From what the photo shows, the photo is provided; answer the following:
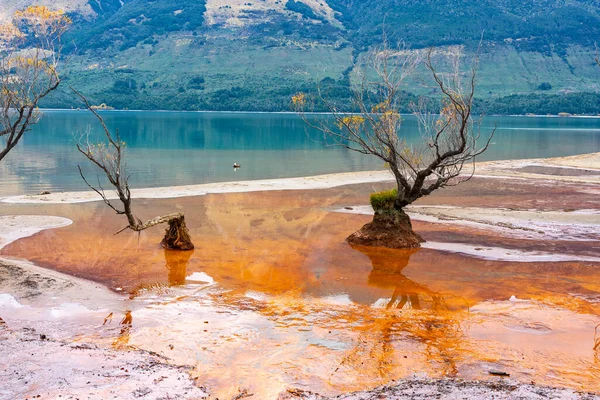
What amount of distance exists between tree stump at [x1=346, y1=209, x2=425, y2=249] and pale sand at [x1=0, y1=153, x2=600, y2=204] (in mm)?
12512

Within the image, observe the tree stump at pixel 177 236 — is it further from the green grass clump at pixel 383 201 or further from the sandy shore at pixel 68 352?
the green grass clump at pixel 383 201

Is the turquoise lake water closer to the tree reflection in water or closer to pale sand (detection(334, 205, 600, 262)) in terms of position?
pale sand (detection(334, 205, 600, 262))

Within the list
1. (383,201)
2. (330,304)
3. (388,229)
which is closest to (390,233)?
(388,229)

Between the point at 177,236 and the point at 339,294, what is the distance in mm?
5824

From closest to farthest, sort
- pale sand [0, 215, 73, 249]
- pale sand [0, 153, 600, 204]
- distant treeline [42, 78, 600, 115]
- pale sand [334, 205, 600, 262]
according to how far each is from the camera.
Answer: pale sand [334, 205, 600, 262], pale sand [0, 215, 73, 249], pale sand [0, 153, 600, 204], distant treeline [42, 78, 600, 115]

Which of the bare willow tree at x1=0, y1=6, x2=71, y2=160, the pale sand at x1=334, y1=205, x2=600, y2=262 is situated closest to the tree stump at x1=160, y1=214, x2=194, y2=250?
the bare willow tree at x1=0, y1=6, x2=71, y2=160

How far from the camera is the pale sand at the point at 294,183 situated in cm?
2742

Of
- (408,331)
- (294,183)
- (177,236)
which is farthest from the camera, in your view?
(294,183)

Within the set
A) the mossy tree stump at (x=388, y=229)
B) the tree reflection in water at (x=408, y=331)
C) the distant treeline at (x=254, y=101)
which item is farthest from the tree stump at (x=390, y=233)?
the distant treeline at (x=254, y=101)

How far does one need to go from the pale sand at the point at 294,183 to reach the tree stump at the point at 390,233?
12512 millimetres

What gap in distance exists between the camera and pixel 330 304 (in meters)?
12.7

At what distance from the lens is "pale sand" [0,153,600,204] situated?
27.4 meters

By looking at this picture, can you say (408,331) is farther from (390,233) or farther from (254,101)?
(254,101)

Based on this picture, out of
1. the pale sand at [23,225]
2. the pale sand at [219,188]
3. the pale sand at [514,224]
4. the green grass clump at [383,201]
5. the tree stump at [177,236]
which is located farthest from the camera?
the pale sand at [219,188]
